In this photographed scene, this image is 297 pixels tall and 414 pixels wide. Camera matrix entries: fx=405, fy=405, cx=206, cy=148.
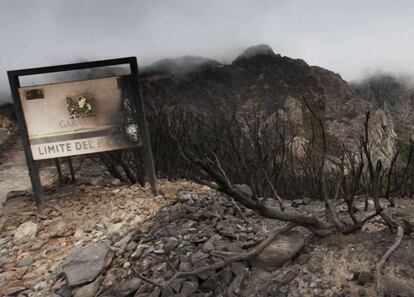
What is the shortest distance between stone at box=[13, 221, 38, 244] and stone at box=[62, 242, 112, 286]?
989 millimetres

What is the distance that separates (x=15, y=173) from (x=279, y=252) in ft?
28.9

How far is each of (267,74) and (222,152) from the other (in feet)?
262

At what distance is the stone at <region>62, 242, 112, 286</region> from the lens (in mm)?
4184

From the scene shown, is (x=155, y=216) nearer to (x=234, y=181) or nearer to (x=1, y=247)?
(x=1, y=247)

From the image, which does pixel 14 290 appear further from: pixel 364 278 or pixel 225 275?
pixel 364 278

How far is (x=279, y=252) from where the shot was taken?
356cm

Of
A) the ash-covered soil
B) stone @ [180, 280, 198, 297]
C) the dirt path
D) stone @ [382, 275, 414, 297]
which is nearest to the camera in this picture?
stone @ [382, 275, 414, 297]

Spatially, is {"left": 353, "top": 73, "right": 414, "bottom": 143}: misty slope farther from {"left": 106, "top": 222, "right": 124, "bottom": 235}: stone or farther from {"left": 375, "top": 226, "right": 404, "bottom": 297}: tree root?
{"left": 375, "top": 226, "right": 404, "bottom": 297}: tree root

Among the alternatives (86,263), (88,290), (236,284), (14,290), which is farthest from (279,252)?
(14,290)

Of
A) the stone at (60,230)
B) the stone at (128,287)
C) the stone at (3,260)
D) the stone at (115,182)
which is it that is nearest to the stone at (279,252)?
the stone at (128,287)

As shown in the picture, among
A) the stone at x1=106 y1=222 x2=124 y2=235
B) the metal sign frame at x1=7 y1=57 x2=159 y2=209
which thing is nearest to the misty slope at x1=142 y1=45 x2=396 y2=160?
the metal sign frame at x1=7 y1=57 x2=159 y2=209

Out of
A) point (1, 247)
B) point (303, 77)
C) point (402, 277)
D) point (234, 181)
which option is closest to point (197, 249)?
point (402, 277)

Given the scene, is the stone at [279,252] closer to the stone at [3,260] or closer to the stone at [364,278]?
the stone at [364,278]

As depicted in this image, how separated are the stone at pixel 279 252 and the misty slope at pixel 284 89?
58.9m
